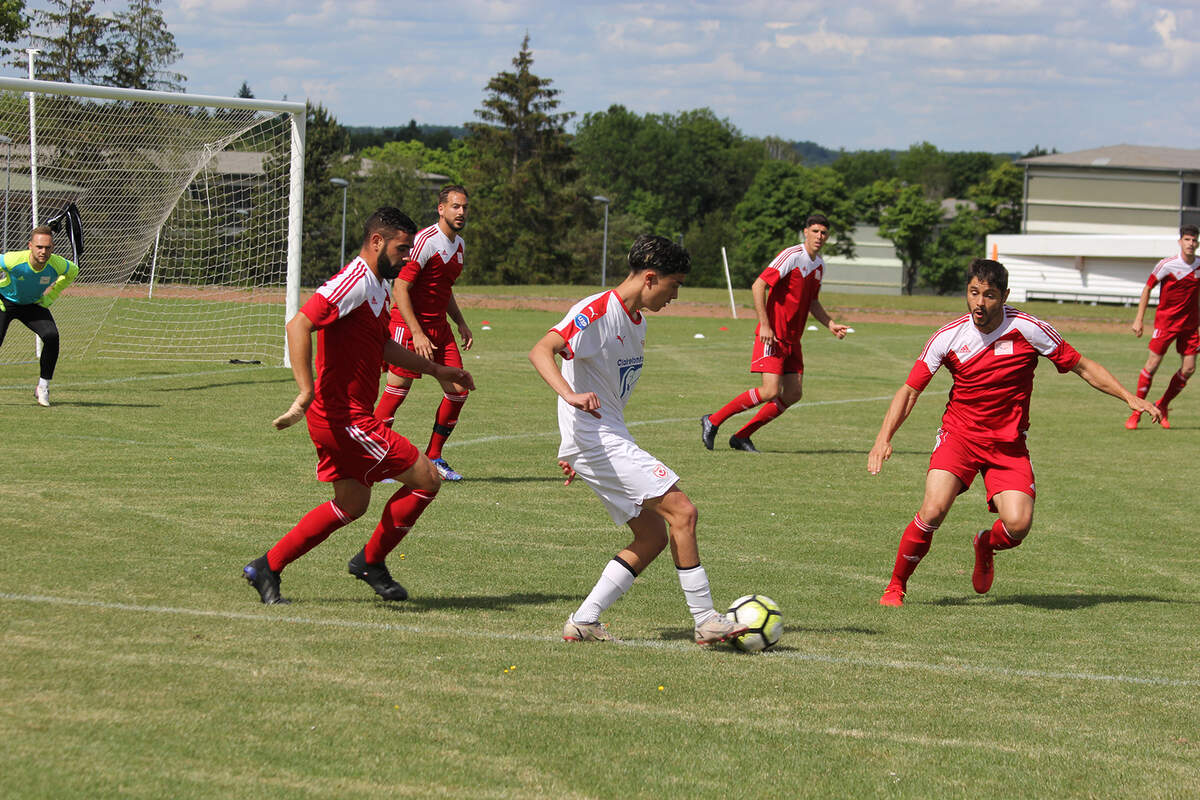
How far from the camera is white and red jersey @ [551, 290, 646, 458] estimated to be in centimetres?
573

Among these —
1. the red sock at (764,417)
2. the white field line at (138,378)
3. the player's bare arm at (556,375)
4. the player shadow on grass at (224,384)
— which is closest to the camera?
the player's bare arm at (556,375)

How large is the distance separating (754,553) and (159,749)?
Answer: 4.84m

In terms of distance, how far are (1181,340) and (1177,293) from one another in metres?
0.66

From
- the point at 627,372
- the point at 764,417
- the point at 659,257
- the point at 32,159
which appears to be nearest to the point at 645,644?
the point at 627,372

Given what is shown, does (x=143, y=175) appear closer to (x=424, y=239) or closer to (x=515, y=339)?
(x=424, y=239)

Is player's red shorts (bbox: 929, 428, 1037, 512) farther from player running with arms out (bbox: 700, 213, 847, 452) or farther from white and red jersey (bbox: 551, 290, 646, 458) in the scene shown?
player running with arms out (bbox: 700, 213, 847, 452)

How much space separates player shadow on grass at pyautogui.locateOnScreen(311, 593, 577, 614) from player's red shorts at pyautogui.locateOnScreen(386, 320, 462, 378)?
409 centimetres

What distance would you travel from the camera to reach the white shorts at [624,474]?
575cm

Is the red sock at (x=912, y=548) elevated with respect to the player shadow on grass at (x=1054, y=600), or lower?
elevated

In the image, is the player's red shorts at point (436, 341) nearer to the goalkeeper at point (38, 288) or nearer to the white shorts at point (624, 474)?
the white shorts at point (624, 474)

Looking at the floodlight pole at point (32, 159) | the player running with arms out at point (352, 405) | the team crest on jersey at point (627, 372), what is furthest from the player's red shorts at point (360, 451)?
the floodlight pole at point (32, 159)

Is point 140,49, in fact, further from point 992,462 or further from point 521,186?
point 992,462

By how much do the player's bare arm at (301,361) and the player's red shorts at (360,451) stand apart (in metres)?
0.30

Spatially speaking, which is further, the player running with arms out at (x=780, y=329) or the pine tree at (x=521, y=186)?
the pine tree at (x=521, y=186)
